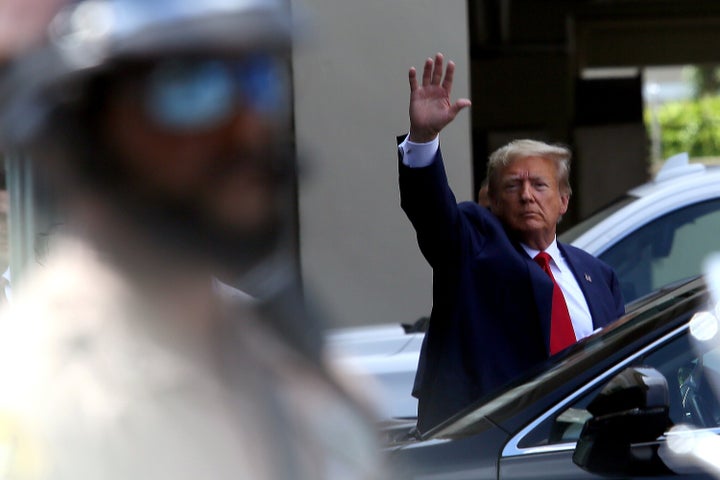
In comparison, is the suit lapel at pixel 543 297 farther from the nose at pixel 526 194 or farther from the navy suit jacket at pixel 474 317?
the nose at pixel 526 194

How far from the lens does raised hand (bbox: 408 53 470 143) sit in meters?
3.73

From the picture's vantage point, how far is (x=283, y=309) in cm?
118

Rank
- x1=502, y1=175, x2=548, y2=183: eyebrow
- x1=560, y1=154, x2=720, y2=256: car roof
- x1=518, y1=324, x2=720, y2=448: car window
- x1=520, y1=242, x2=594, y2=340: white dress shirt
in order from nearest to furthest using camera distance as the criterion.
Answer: x1=518, y1=324, x2=720, y2=448: car window, x1=520, y1=242, x2=594, y2=340: white dress shirt, x1=502, y1=175, x2=548, y2=183: eyebrow, x1=560, y1=154, x2=720, y2=256: car roof

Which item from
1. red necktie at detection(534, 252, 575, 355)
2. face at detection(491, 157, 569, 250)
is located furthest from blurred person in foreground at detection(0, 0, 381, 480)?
face at detection(491, 157, 569, 250)

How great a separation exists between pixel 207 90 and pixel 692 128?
83.6 feet

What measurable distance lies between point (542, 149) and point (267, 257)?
10.6 ft

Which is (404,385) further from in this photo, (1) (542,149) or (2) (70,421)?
(2) (70,421)

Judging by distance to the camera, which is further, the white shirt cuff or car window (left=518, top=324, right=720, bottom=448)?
the white shirt cuff

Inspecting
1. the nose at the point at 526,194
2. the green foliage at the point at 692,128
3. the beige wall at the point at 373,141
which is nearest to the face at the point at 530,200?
the nose at the point at 526,194

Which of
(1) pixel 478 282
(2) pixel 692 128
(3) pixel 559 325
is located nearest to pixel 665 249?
(3) pixel 559 325

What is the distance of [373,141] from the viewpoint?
8.20 m

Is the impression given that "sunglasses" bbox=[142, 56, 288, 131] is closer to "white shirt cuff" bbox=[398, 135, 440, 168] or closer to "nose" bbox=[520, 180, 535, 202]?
"white shirt cuff" bbox=[398, 135, 440, 168]

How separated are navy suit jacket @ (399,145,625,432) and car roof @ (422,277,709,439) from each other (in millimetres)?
242

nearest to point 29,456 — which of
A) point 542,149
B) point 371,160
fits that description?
point 542,149
